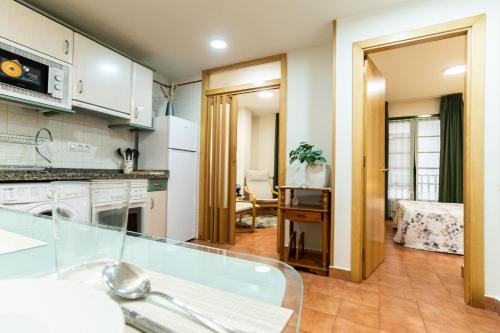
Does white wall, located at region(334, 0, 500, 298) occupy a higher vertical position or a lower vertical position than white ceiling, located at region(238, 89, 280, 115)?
lower

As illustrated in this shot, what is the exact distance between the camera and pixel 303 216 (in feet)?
7.84

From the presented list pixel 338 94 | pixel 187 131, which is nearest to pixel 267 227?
pixel 187 131

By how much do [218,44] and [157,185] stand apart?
1774 mm

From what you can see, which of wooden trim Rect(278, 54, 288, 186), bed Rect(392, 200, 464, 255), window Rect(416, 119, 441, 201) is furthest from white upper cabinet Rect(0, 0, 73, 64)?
window Rect(416, 119, 441, 201)

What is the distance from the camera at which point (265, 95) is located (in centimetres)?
514

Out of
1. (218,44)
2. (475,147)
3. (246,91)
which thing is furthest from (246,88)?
(475,147)

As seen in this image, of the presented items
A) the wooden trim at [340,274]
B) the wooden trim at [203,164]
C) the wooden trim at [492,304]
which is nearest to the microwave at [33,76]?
the wooden trim at [203,164]

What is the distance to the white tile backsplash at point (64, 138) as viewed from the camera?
7.07 feet

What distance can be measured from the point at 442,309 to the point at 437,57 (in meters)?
3.06

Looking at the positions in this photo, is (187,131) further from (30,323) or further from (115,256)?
(30,323)

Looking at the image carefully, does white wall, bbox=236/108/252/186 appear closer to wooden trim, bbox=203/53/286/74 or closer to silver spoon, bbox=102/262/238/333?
wooden trim, bbox=203/53/286/74

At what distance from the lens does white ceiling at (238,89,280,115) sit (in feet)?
17.0

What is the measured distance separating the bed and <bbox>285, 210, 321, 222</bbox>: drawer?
1774 mm

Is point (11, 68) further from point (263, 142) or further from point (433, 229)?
point (263, 142)
